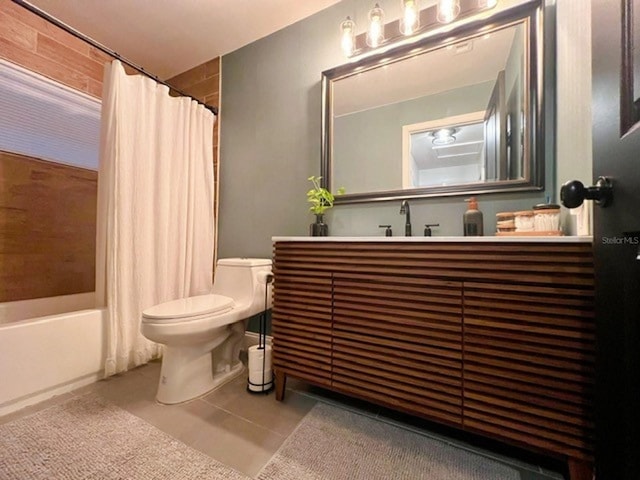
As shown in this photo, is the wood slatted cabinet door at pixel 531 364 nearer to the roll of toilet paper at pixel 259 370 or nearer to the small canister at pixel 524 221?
the small canister at pixel 524 221

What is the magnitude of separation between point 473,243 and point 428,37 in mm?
1262

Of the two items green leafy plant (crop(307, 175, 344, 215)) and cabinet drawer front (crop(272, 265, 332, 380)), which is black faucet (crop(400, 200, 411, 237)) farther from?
cabinet drawer front (crop(272, 265, 332, 380))

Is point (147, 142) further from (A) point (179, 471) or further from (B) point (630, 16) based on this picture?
(B) point (630, 16)

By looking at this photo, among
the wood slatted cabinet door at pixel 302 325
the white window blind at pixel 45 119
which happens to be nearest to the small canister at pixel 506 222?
the wood slatted cabinet door at pixel 302 325

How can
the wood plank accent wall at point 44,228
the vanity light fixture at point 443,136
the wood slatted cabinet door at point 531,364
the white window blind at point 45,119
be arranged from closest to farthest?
the wood slatted cabinet door at point 531,364 < the vanity light fixture at point 443,136 < the white window blind at point 45,119 < the wood plank accent wall at point 44,228

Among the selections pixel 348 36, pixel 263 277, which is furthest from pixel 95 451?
pixel 348 36

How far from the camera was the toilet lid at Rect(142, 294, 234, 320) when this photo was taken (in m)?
1.32

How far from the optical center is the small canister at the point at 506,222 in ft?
4.08

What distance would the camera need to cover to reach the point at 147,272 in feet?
5.86

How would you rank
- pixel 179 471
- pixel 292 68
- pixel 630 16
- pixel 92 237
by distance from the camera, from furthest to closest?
1. pixel 92 237
2. pixel 292 68
3. pixel 179 471
4. pixel 630 16

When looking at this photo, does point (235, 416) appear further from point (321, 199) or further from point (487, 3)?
point (487, 3)

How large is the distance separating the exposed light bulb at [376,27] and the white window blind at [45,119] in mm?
2189

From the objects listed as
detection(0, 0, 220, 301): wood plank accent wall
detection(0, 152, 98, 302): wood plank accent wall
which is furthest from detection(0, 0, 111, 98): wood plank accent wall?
detection(0, 152, 98, 302): wood plank accent wall

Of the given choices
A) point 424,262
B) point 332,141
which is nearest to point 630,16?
point 424,262
